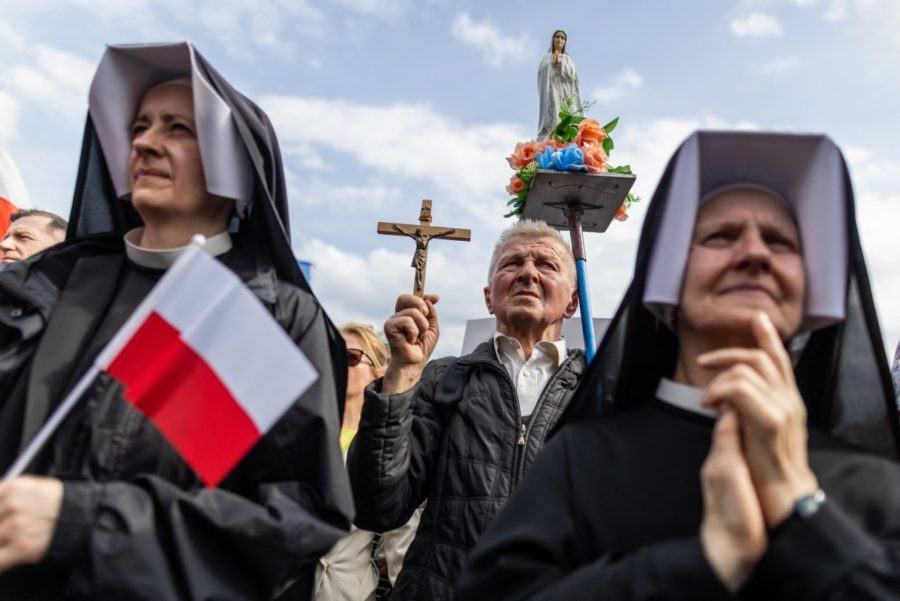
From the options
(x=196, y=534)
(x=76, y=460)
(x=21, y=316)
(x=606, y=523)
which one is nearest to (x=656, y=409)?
(x=606, y=523)

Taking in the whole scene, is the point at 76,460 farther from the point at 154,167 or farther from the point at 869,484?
the point at 869,484

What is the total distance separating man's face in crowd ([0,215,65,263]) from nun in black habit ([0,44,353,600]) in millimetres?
2940

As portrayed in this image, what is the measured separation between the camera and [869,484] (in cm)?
176

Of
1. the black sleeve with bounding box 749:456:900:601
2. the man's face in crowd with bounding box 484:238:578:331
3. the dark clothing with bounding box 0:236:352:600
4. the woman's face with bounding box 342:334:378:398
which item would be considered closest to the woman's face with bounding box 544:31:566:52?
the woman's face with bounding box 342:334:378:398

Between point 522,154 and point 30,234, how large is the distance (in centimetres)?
382

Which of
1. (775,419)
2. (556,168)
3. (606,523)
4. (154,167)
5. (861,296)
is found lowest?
(606,523)

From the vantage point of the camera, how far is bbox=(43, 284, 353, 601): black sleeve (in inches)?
66.3

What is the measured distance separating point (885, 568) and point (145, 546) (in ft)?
5.27

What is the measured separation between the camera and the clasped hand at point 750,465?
1496mm

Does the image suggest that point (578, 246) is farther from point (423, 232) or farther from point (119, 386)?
point (119, 386)

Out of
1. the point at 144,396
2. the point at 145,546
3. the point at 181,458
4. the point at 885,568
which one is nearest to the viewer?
the point at 885,568

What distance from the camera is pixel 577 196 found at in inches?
237

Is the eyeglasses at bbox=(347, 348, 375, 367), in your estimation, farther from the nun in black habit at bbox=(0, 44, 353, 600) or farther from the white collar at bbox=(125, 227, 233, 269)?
the white collar at bbox=(125, 227, 233, 269)

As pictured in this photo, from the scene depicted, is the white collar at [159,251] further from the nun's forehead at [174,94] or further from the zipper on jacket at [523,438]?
the zipper on jacket at [523,438]
